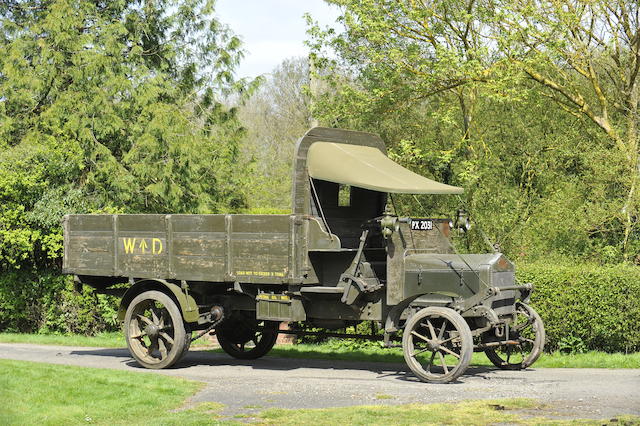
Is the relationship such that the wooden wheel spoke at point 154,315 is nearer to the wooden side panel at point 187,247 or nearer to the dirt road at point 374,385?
the wooden side panel at point 187,247

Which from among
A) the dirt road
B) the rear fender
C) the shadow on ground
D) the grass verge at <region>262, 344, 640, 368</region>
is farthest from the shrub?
the rear fender

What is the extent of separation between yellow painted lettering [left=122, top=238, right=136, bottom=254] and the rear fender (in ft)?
1.70

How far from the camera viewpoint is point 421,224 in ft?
40.5

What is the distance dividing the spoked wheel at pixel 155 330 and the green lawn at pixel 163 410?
70.8 inches

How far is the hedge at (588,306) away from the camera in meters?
13.9

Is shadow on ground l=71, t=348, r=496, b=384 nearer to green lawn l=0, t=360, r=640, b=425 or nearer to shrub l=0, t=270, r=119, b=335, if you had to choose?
green lawn l=0, t=360, r=640, b=425

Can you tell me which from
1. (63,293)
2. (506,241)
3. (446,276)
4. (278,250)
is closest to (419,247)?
(446,276)

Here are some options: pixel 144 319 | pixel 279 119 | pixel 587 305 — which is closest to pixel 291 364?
pixel 144 319

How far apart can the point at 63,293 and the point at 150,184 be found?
3.59 metres

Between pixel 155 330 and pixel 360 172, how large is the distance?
13.0ft

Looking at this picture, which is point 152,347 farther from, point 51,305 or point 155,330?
point 51,305

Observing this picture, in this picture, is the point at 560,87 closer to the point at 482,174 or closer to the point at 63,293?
the point at 482,174

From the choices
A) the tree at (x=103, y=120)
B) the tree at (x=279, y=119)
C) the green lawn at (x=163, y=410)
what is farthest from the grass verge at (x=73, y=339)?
the tree at (x=279, y=119)

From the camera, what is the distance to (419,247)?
40.3ft
